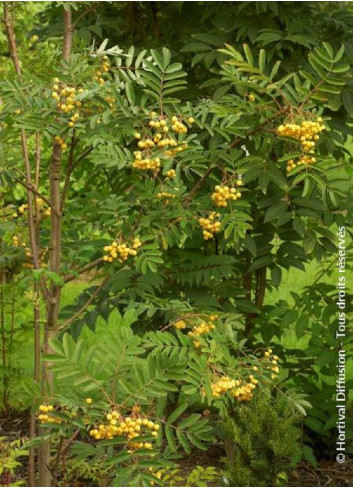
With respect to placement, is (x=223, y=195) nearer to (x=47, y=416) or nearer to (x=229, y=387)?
(x=229, y=387)

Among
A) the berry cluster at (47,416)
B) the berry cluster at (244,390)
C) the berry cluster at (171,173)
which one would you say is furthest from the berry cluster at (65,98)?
the berry cluster at (244,390)

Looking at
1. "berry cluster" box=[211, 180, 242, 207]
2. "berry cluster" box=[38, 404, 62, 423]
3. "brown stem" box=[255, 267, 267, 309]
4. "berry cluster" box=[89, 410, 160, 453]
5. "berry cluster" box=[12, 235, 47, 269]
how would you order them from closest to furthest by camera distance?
"berry cluster" box=[89, 410, 160, 453] < "berry cluster" box=[38, 404, 62, 423] < "berry cluster" box=[211, 180, 242, 207] < "berry cluster" box=[12, 235, 47, 269] < "brown stem" box=[255, 267, 267, 309]

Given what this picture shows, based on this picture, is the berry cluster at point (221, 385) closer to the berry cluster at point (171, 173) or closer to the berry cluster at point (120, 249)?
the berry cluster at point (120, 249)

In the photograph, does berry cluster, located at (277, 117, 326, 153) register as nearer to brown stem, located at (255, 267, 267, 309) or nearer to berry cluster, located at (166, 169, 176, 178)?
berry cluster, located at (166, 169, 176, 178)

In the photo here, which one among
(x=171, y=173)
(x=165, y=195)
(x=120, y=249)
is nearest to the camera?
(x=171, y=173)

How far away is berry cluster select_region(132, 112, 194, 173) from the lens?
8.92ft

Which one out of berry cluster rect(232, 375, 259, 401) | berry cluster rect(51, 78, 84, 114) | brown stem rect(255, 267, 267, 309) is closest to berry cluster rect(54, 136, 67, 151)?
berry cluster rect(51, 78, 84, 114)

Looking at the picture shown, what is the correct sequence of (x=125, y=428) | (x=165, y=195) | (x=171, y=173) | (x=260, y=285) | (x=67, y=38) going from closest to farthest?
1. (x=125, y=428)
2. (x=171, y=173)
3. (x=165, y=195)
4. (x=67, y=38)
5. (x=260, y=285)

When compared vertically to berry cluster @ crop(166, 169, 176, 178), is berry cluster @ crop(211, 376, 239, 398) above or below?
below

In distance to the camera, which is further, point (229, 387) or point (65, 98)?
point (65, 98)

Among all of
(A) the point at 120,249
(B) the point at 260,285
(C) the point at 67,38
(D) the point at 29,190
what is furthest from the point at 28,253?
(B) the point at 260,285

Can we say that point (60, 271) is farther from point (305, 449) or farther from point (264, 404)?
point (305, 449)

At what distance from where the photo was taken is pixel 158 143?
9.04ft

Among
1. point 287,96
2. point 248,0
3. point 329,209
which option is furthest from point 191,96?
point 287,96
